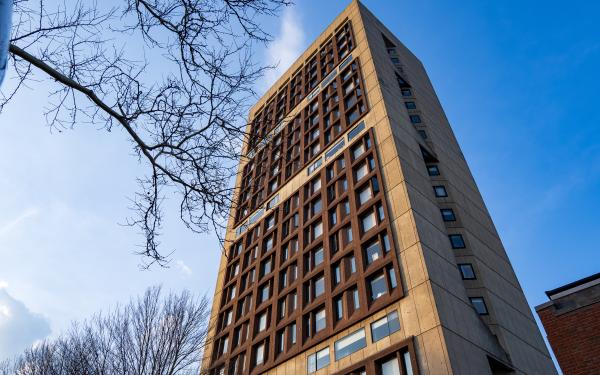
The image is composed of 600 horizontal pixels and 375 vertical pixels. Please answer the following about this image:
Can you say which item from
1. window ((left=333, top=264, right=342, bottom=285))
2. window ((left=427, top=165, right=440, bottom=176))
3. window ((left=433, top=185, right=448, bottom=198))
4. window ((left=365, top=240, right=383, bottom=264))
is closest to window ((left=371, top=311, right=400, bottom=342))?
window ((left=365, top=240, right=383, bottom=264))

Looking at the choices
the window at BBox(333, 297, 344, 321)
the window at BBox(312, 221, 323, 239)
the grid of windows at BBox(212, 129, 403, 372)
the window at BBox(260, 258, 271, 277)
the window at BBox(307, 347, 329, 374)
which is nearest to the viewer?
the window at BBox(307, 347, 329, 374)

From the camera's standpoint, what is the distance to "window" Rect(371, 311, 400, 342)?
20016mm

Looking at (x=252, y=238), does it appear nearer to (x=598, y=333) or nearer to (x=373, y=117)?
(x=373, y=117)

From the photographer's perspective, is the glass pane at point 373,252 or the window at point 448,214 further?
the window at point 448,214

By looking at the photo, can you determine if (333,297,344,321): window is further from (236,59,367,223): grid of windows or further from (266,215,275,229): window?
(266,215,275,229): window

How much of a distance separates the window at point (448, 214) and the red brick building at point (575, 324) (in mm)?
17746

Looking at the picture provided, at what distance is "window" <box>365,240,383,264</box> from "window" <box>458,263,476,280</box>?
598 cm

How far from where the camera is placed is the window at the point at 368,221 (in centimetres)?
2602

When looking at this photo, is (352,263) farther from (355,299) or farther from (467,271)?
(467,271)

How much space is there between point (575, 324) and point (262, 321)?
2235cm

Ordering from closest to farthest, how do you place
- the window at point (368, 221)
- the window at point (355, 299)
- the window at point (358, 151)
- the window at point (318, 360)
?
the window at point (318, 360) → the window at point (355, 299) → the window at point (368, 221) → the window at point (358, 151)

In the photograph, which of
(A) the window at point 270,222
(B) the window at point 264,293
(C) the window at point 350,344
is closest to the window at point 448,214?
(C) the window at point 350,344

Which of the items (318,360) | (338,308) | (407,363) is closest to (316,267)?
(338,308)

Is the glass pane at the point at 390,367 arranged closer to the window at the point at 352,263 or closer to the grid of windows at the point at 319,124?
the window at the point at 352,263
